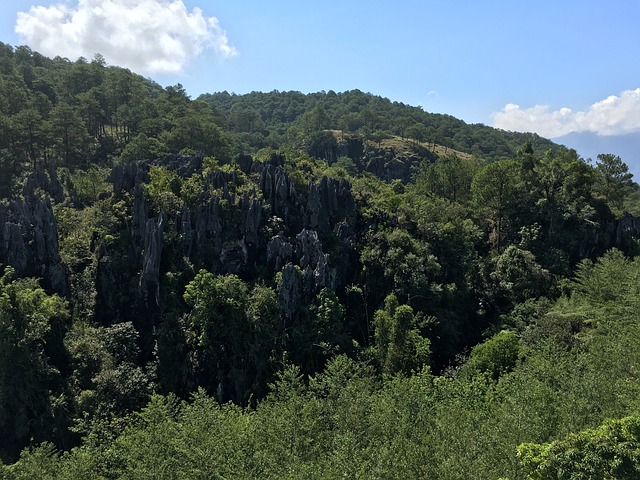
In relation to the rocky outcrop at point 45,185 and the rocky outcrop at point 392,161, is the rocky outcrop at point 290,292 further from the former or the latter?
the rocky outcrop at point 392,161

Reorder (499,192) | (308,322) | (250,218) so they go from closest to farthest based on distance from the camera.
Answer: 1. (308,322)
2. (250,218)
3. (499,192)

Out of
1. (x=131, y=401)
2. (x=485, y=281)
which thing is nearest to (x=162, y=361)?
(x=131, y=401)

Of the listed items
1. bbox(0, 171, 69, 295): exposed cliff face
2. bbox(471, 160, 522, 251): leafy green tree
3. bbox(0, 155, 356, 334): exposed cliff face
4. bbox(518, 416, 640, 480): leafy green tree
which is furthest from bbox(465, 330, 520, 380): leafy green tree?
bbox(0, 171, 69, 295): exposed cliff face

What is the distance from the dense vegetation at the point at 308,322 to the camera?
1723 centimetres

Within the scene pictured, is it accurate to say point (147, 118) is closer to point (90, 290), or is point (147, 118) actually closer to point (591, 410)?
point (90, 290)

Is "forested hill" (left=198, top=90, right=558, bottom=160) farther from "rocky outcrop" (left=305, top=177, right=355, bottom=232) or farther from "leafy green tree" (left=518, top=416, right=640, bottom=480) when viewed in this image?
"leafy green tree" (left=518, top=416, right=640, bottom=480)

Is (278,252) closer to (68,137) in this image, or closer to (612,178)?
(68,137)

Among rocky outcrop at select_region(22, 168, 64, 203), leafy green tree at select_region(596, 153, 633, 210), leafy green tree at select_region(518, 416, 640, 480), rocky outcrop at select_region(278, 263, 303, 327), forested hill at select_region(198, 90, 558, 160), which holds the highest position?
forested hill at select_region(198, 90, 558, 160)

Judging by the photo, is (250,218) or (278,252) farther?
(250,218)

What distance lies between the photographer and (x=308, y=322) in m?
31.9

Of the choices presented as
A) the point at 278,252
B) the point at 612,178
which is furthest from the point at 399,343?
the point at 612,178

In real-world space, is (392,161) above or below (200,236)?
above

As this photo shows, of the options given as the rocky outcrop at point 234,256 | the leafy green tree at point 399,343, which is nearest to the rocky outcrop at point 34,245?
the rocky outcrop at point 234,256

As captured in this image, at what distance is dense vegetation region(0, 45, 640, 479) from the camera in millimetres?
17234
